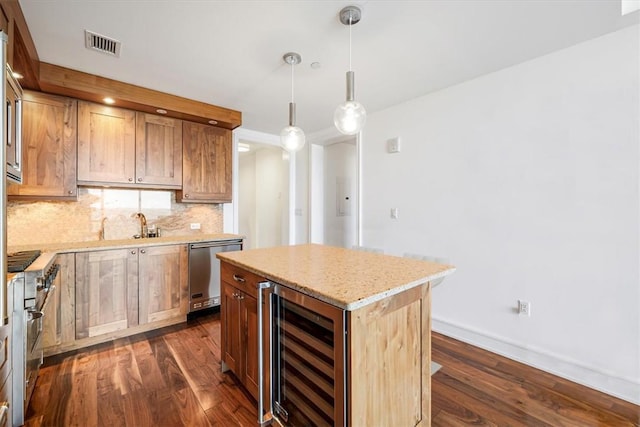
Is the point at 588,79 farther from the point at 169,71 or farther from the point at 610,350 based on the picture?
the point at 169,71

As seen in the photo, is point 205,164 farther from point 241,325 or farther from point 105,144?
point 241,325

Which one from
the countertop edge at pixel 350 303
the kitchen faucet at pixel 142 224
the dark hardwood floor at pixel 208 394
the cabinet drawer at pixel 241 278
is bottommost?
the dark hardwood floor at pixel 208 394

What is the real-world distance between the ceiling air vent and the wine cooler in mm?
2120

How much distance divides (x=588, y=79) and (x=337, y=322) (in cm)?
245

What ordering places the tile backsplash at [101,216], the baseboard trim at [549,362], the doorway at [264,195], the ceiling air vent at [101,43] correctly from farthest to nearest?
the doorway at [264,195]
the tile backsplash at [101,216]
the ceiling air vent at [101,43]
the baseboard trim at [549,362]

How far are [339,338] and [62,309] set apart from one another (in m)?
2.54

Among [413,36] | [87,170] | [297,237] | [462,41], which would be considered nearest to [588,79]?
[462,41]

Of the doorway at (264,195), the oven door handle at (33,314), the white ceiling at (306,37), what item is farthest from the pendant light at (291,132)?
the doorway at (264,195)

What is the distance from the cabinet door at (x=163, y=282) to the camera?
105 inches

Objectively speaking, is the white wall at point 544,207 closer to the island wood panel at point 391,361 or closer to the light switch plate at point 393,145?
the light switch plate at point 393,145

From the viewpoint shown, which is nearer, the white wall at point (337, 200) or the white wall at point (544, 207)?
the white wall at point (544, 207)

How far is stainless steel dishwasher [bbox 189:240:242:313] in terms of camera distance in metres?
2.92

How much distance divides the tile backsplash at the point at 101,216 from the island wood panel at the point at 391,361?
3004 millimetres

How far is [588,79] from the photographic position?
6.38 feet
